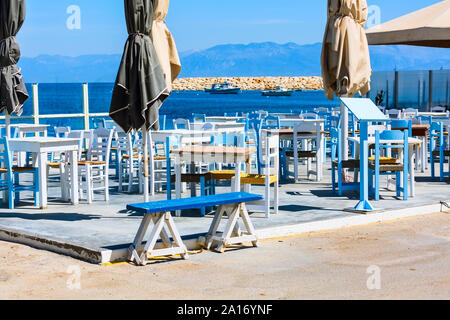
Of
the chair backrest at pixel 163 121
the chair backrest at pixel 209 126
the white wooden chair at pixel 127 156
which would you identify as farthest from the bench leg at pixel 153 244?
the chair backrest at pixel 163 121

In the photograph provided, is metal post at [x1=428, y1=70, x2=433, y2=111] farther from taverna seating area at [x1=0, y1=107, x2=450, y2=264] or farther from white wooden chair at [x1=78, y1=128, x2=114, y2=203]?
white wooden chair at [x1=78, y1=128, x2=114, y2=203]

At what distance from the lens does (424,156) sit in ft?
42.3

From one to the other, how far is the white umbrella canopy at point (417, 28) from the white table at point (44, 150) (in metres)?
6.55

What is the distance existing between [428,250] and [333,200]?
2.63 meters

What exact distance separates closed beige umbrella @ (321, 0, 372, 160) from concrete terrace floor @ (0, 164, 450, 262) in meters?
1.32

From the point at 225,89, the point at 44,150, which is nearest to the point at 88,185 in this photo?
the point at 44,150

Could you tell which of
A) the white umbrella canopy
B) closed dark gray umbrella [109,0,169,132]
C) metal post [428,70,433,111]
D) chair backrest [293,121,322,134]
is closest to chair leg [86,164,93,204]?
closed dark gray umbrella [109,0,169,132]

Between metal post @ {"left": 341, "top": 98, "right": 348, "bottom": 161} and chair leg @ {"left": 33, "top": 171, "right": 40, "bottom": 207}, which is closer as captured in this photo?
chair leg @ {"left": 33, "top": 171, "right": 40, "bottom": 207}

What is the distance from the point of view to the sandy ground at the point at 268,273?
5387 millimetres

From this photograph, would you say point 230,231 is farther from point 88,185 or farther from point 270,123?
point 270,123

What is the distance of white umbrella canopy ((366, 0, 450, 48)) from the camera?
41.7 feet

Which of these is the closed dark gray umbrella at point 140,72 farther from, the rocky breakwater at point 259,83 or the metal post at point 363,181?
the rocky breakwater at point 259,83
